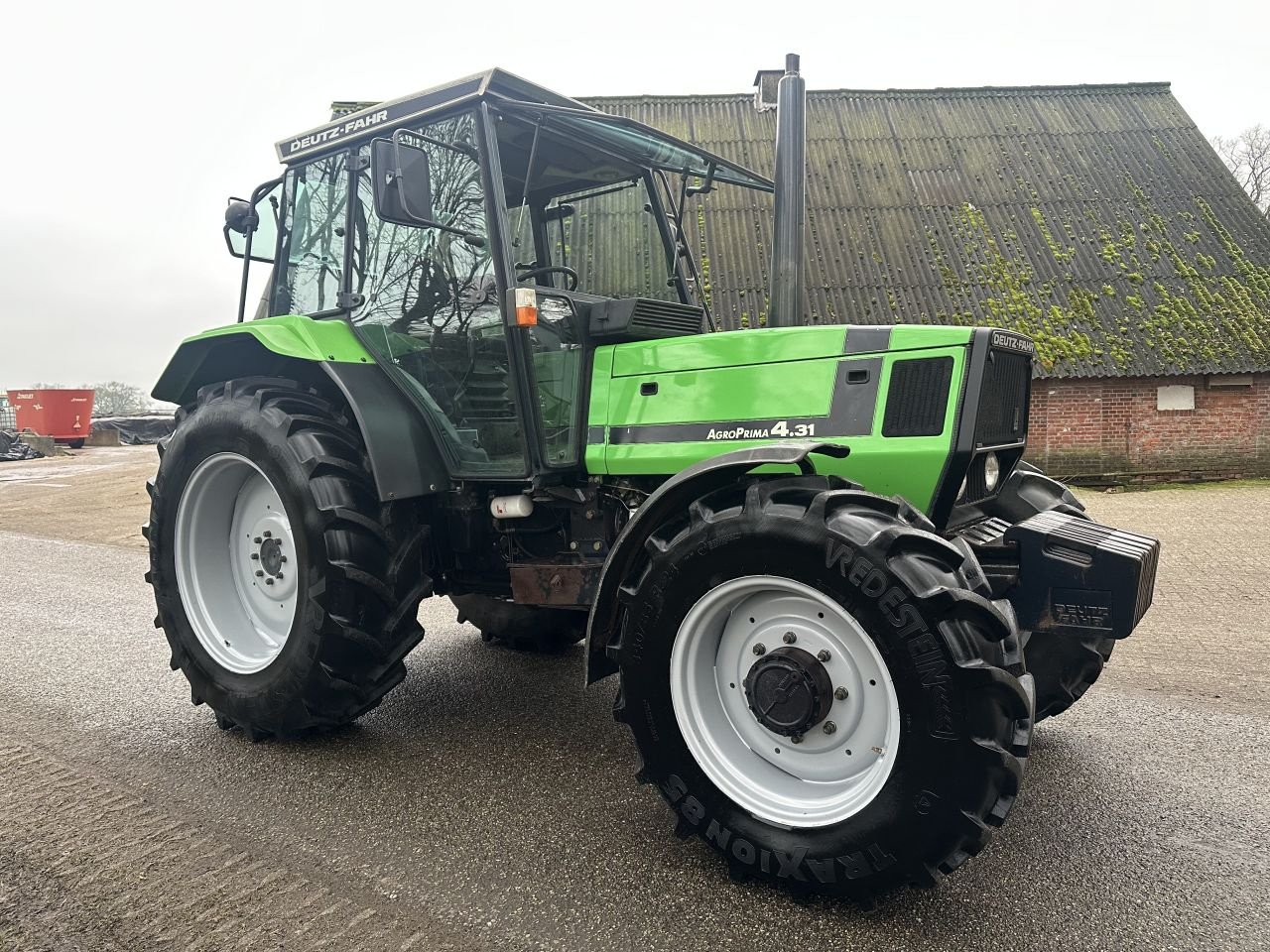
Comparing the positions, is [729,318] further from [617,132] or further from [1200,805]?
[1200,805]

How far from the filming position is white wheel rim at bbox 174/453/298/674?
4.09 meters

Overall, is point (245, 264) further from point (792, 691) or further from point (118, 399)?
point (118, 399)

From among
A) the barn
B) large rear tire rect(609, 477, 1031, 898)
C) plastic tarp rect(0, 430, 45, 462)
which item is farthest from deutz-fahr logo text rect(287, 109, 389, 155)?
plastic tarp rect(0, 430, 45, 462)

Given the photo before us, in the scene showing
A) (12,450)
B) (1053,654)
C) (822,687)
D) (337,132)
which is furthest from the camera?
(12,450)

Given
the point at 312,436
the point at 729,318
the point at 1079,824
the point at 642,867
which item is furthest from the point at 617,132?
the point at 729,318

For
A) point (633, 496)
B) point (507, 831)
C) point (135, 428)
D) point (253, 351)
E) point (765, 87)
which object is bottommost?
point (507, 831)

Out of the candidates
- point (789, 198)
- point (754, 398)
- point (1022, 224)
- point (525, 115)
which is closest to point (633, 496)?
point (754, 398)

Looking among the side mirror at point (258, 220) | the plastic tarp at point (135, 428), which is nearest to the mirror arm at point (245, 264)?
the side mirror at point (258, 220)

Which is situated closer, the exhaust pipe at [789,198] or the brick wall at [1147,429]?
the exhaust pipe at [789,198]

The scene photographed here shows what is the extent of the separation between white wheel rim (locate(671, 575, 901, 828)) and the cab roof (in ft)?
5.87

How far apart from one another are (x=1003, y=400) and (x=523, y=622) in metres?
2.71

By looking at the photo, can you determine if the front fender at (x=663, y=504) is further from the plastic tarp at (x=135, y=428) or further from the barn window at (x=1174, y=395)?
the plastic tarp at (x=135, y=428)

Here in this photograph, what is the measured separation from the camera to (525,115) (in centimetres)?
359

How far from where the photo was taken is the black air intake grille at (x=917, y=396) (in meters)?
3.01
